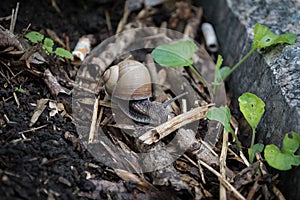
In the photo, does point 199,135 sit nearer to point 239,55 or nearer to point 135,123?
point 135,123

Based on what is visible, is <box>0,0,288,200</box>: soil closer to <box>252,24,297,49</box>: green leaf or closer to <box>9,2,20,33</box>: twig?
<box>9,2,20,33</box>: twig

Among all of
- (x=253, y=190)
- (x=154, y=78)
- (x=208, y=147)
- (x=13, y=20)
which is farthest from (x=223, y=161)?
(x=13, y=20)

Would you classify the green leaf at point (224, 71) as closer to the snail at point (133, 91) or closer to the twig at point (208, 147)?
the snail at point (133, 91)

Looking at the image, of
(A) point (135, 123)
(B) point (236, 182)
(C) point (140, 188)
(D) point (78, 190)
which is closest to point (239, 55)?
(A) point (135, 123)

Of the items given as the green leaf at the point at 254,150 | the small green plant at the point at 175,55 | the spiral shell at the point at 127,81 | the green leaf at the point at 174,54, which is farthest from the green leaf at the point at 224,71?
the green leaf at the point at 254,150

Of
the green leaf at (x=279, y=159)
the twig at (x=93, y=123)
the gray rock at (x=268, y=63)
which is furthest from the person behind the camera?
the twig at (x=93, y=123)

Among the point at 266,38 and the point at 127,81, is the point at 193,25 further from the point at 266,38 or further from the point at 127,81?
the point at 127,81

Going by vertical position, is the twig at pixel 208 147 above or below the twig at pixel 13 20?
below
